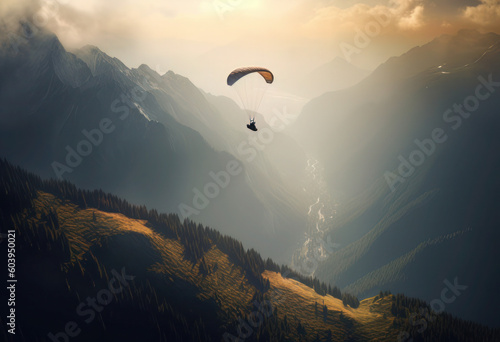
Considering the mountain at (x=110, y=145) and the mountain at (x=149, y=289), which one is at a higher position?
the mountain at (x=110, y=145)

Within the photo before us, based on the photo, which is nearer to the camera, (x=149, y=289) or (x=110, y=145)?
(x=149, y=289)

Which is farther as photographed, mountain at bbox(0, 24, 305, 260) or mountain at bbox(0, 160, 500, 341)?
mountain at bbox(0, 24, 305, 260)

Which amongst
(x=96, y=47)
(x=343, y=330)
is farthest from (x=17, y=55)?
(x=343, y=330)

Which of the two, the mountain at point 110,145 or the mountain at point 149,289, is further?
the mountain at point 110,145

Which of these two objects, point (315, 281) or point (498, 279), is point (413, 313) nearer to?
point (315, 281)

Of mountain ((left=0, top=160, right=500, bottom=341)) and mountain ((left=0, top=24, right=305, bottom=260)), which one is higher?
mountain ((left=0, top=24, right=305, bottom=260))

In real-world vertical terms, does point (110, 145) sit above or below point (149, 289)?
above
